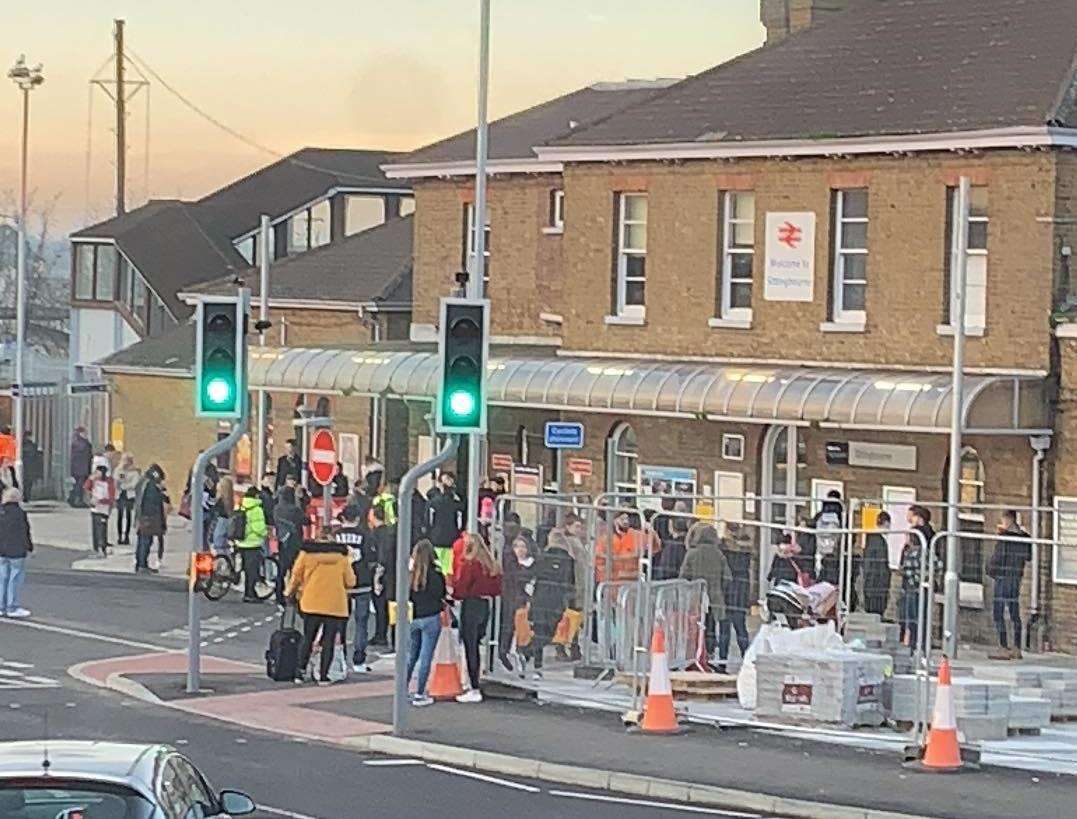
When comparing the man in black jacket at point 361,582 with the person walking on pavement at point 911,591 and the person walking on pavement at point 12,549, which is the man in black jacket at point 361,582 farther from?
the person walking on pavement at point 911,591

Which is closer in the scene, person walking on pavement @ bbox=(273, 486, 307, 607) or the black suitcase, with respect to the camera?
the black suitcase

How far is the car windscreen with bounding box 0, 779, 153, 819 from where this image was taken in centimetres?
938

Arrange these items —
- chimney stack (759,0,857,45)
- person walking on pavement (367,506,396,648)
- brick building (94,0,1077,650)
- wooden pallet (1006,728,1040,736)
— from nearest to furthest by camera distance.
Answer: wooden pallet (1006,728,1040,736), person walking on pavement (367,506,396,648), brick building (94,0,1077,650), chimney stack (759,0,857,45)

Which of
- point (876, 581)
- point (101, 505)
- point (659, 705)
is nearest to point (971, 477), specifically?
point (876, 581)

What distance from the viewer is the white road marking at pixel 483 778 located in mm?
18531

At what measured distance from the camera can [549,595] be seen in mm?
24391

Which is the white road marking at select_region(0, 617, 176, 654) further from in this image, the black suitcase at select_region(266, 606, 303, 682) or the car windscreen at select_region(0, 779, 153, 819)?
the car windscreen at select_region(0, 779, 153, 819)

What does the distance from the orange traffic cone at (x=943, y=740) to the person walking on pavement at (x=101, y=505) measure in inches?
992

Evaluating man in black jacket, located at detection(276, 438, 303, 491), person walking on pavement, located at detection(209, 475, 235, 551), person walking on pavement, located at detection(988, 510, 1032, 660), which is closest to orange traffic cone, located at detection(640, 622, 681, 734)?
person walking on pavement, located at detection(988, 510, 1032, 660)

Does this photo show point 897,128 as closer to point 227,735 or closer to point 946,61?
point 946,61

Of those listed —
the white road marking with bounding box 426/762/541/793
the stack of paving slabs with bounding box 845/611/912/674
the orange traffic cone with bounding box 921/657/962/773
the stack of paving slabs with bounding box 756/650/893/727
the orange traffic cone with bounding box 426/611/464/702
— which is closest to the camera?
the white road marking with bounding box 426/762/541/793

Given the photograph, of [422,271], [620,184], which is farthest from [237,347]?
[422,271]

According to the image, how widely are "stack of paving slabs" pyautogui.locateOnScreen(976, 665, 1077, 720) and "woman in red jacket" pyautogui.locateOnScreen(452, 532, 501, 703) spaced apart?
498 centimetres

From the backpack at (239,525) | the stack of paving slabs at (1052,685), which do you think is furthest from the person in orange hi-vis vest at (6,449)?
the stack of paving slabs at (1052,685)
